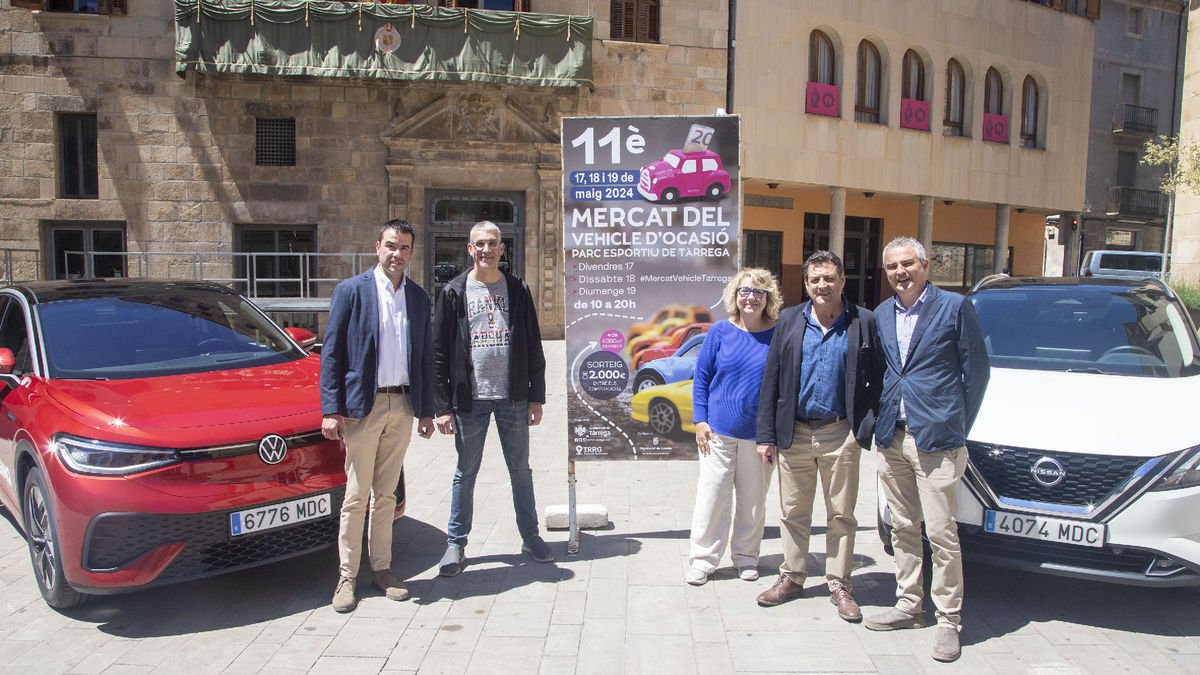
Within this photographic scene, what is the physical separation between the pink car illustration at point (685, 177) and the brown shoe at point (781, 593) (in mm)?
2333

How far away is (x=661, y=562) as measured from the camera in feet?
16.6

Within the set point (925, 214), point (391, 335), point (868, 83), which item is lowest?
point (391, 335)

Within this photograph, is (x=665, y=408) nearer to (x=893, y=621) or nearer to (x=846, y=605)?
(x=846, y=605)

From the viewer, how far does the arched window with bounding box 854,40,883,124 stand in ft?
68.5

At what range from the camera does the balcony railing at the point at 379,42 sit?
616 inches

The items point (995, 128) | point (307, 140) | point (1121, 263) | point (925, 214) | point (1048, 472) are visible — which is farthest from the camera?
point (995, 128)

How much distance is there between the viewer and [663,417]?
5.32 metres

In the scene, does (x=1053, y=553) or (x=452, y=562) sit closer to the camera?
(x=1053, y=553)

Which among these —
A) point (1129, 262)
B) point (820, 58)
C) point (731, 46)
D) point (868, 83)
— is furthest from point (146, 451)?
point (868, 83)

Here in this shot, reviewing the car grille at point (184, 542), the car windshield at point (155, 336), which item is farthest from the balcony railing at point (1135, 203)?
the car grille at point (184, 542)

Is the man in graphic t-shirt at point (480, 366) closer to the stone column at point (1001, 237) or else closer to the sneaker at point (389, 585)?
the sneaker at point (389, 585)

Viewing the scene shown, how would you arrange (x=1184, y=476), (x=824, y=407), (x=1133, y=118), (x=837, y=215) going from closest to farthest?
(x=1184, y=476), (x=824, y=407), (x=837, y=215), (x=1133, y=118)

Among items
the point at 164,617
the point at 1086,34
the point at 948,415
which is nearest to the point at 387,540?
the point at 164,617

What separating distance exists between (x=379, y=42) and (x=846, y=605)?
48.7 ft
